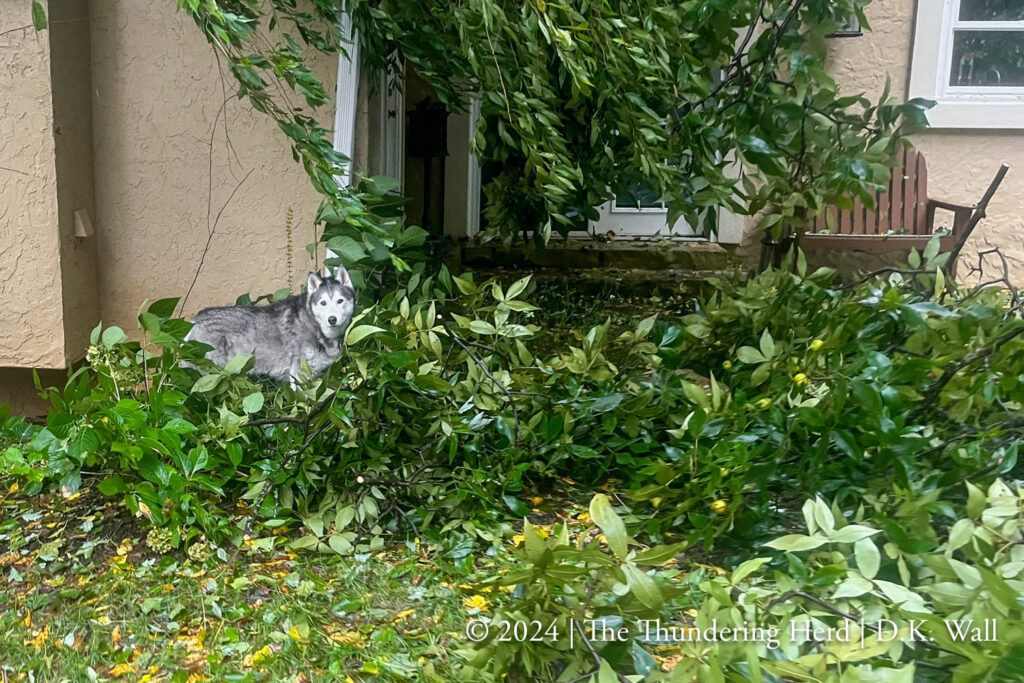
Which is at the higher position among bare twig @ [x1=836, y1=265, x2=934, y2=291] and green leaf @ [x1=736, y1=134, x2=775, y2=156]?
green leaf @ [x1=736, y1=134, x2=775, y2=156]

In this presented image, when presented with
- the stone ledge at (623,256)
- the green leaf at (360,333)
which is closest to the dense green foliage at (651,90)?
the green leaf at (360,333)

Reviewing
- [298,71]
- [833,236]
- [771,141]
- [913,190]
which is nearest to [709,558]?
[771,141]

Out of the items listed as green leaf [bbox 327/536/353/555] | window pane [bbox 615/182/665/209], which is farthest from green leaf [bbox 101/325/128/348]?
window pane [bbox 615/182/665/209]

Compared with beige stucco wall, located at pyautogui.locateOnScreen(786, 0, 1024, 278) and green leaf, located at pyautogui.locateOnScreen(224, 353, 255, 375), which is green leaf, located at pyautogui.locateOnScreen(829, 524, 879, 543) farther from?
beige stucco wall, located at pyautogui.locateOnScreen(786, 0, 1024, 278)

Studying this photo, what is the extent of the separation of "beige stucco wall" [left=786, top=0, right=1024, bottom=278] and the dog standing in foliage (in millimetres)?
3223

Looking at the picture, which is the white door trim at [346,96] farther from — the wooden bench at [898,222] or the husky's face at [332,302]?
the wooden bench at [898,222]

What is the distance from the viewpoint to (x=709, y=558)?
2.34m

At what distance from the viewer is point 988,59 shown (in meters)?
4.47

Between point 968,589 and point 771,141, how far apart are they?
2002 mm

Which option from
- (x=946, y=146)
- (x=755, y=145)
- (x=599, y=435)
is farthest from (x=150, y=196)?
(x=946, y=146)

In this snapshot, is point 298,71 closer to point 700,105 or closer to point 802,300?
point 700,105

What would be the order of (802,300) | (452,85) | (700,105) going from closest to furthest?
1. (802,300)
2. (700,105)
3. (452,85)

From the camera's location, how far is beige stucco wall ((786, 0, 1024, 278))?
438cm

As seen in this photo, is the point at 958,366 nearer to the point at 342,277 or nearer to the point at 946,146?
the point at 342,277
